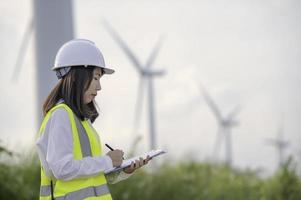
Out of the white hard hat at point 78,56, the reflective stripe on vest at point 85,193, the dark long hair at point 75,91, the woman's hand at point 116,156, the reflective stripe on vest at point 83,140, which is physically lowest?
the reflective stripe on vest at point 85,193

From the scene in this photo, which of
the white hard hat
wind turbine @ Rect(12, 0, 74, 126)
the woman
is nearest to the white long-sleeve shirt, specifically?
the woman

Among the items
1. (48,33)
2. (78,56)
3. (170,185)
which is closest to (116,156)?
(78,56)

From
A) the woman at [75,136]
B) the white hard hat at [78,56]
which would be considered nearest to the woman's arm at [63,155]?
the woman at [75,136]

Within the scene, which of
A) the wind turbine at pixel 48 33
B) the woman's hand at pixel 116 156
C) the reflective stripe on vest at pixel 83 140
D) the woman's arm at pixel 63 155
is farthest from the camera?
the wind turbine at pixel 48 33

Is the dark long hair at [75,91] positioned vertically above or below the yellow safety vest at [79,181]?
above

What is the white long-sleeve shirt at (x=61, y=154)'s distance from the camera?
4348mm

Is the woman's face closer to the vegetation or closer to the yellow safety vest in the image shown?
the yellow safety vest

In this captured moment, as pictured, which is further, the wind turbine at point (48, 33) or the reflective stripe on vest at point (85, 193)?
the wind turbine at point (48, 33)

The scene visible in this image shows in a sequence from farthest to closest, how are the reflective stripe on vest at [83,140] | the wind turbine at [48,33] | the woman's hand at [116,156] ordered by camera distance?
the wind turbine at [48,33], the woman's hand at [116,156], the reflective stripe on vest at [83,140]

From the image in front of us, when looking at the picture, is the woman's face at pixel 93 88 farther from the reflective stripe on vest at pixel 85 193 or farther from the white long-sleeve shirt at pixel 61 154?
the reflective stripe on vest at pixel 85 193

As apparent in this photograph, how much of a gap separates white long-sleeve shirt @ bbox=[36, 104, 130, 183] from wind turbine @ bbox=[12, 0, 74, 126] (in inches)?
200

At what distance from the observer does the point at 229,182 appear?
20.8 meters

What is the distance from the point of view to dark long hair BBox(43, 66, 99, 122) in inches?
177

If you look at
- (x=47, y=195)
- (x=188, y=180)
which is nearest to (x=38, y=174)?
(x=188, y=180)
